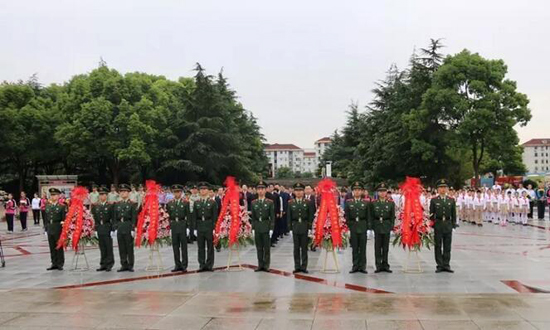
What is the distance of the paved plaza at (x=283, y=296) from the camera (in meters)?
7.43

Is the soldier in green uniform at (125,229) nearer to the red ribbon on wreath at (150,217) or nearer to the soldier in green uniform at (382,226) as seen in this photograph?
the red ribbon on wreath at (150,217)

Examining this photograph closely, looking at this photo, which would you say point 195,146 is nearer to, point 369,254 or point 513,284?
point 369,254

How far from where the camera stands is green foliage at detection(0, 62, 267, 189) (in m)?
40.5

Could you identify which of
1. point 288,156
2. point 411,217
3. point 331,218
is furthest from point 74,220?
point 288,156

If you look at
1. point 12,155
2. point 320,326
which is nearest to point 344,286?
point 320,326

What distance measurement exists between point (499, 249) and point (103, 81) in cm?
3419

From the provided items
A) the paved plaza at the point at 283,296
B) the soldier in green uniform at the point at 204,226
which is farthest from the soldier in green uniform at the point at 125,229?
the soldier in green uniform at the point at 204,226

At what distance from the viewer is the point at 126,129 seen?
4094 centimetres

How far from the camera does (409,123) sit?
39875 mm

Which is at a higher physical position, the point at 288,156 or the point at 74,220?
the point at 288,156

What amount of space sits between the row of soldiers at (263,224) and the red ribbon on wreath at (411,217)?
11.6 inches

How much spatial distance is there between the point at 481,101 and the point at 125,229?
28872 millimetres

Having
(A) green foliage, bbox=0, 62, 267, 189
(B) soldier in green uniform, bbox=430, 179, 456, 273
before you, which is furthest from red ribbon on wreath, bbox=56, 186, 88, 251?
(A) green foliage, bbox=0, 62, 267, 189

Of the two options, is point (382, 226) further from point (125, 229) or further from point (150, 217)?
point (125, 229)
